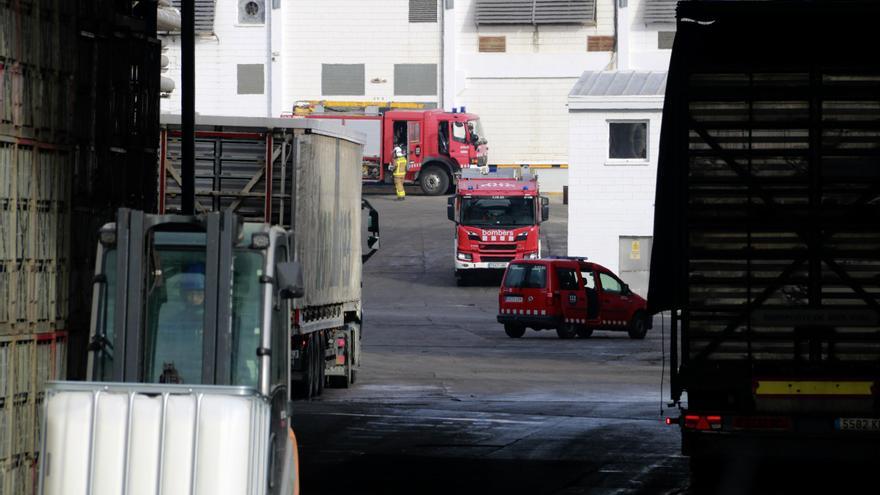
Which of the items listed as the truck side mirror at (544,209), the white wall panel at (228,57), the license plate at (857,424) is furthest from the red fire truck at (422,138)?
the license plate at (857,424)

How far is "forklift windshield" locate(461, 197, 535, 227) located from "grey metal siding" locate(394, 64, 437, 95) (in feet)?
70.4

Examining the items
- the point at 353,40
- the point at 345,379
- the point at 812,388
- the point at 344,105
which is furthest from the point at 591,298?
the point at 353,40

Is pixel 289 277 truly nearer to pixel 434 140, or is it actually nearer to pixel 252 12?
pixel 434 140

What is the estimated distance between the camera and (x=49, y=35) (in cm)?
1268

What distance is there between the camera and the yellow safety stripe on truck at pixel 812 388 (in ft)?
43.7

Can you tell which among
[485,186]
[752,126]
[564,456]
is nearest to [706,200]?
[752,126]

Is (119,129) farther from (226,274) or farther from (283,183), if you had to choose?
(283,183)

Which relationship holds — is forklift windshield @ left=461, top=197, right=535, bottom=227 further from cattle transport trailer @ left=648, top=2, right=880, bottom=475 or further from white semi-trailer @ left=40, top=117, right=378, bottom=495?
white semi-trailer @ left=40, top=117, right=378, bottom=495

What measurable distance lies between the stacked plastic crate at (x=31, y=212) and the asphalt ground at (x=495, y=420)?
11.3 ft

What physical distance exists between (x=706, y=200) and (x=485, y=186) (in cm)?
3481

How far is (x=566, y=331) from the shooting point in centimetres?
3734

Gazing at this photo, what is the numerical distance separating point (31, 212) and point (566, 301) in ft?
83.0

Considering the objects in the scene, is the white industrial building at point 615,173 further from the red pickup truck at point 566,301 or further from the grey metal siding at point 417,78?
the grey metal siding at point 417,78

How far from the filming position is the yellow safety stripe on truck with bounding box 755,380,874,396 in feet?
43.7
